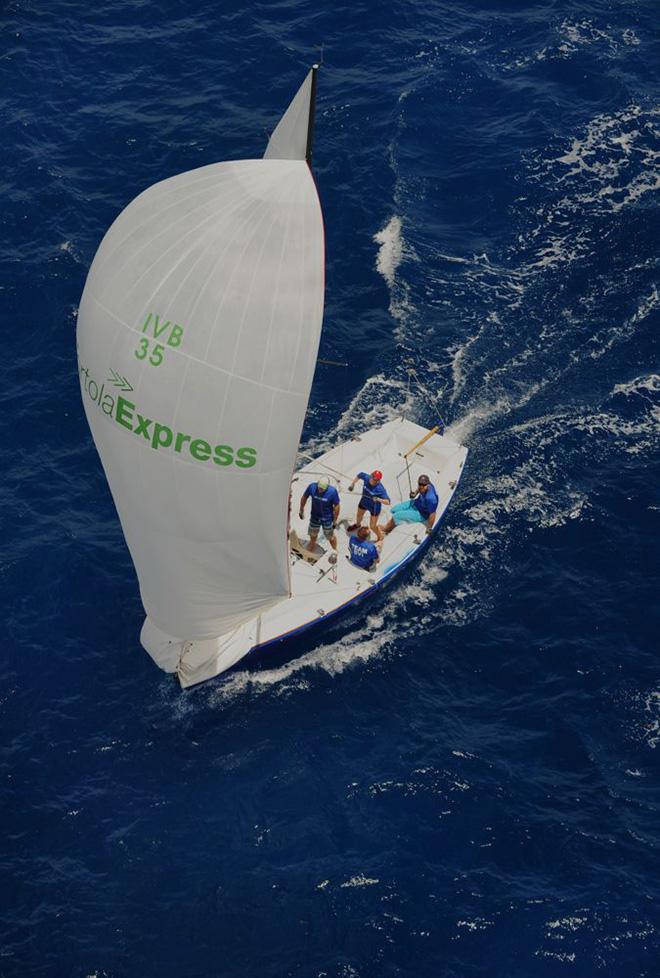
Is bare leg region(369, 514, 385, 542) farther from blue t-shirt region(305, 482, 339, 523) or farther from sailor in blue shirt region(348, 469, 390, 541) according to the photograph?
blue t-shirt region(305, 482, 339, 523)

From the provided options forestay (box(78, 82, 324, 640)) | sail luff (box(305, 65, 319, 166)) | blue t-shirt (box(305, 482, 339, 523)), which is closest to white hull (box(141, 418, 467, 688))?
blue t-shirt (box(305, 482, 339, 523))

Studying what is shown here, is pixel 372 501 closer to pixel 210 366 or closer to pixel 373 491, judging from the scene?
pixel 373 491

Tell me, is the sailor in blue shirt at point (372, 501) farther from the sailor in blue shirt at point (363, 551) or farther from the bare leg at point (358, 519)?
the sailor in blue shirt at point (363, 551)

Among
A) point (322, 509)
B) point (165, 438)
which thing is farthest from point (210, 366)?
point (322, 509)

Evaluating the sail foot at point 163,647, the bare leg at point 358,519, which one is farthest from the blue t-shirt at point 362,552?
the sail foot at point 163,647

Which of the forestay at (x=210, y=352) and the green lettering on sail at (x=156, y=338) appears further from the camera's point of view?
the green lettering on sail at (x=156, y=338)

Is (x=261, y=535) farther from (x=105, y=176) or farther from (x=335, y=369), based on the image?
(x=105, y=176)
